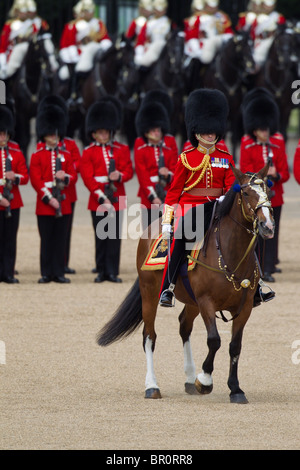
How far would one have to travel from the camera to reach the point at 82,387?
21.4 ft

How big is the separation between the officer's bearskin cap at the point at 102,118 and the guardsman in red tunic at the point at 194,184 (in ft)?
12.2

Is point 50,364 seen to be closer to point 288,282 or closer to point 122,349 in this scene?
point 122,349

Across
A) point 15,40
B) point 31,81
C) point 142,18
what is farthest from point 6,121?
point 142,18

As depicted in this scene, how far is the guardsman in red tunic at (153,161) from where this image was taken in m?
10.1

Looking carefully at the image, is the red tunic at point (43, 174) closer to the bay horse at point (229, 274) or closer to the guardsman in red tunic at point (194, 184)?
the guardsman in red tunic at point (194, 184)

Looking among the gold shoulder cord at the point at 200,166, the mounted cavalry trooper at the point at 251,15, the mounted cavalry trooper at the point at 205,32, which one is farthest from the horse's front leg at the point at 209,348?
the mounted cavalry trooper at the point at 251,15

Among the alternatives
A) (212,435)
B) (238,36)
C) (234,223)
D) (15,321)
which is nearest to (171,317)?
(15,321)

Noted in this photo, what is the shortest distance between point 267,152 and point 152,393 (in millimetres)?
4170

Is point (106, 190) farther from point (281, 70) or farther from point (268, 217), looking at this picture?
point (281, 70)

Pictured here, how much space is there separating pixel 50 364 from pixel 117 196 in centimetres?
325

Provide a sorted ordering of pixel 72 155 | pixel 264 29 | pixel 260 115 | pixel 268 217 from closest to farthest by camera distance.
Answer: pixel 268 217
pixel 260 115
pixel 72 155
pixel 264 29

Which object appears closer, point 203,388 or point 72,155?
point 203,388

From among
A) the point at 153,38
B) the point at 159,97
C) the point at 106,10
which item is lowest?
the point at 159,97

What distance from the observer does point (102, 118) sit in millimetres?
10305
